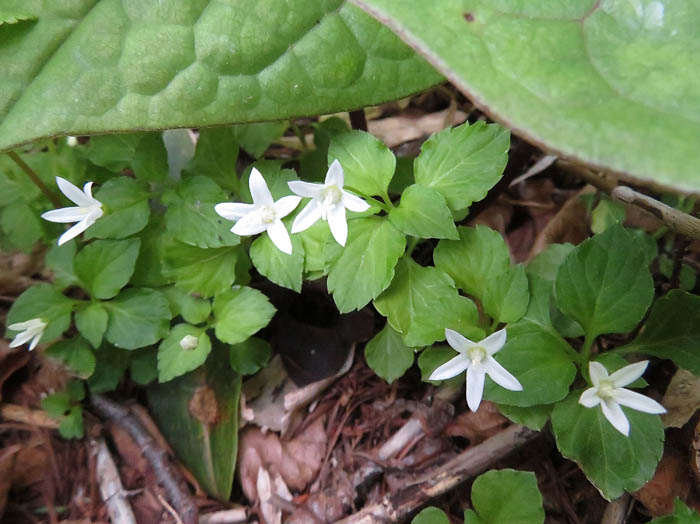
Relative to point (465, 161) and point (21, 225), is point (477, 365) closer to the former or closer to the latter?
point (465, 161)

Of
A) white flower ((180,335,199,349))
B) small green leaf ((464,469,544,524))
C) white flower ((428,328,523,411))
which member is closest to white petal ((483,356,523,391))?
white flower ((428,328,523,411))

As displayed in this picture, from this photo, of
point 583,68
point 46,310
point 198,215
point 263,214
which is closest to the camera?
point 583,68

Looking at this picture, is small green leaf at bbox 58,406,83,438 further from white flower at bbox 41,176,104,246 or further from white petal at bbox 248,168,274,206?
white petal at bbox 248,168,274,206

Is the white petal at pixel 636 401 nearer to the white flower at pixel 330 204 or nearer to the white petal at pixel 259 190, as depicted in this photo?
the white flower at pixel 330 204

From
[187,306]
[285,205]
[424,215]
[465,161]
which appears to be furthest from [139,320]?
[465,161]

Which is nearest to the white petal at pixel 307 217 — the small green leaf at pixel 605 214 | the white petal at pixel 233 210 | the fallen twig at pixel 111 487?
the white petal at pixel 233 210

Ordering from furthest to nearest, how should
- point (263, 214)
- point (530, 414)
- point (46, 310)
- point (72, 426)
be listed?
1. point (72, 426)
2. point (46, 310)
3. point (263, 214)
4. point (530, 414)
